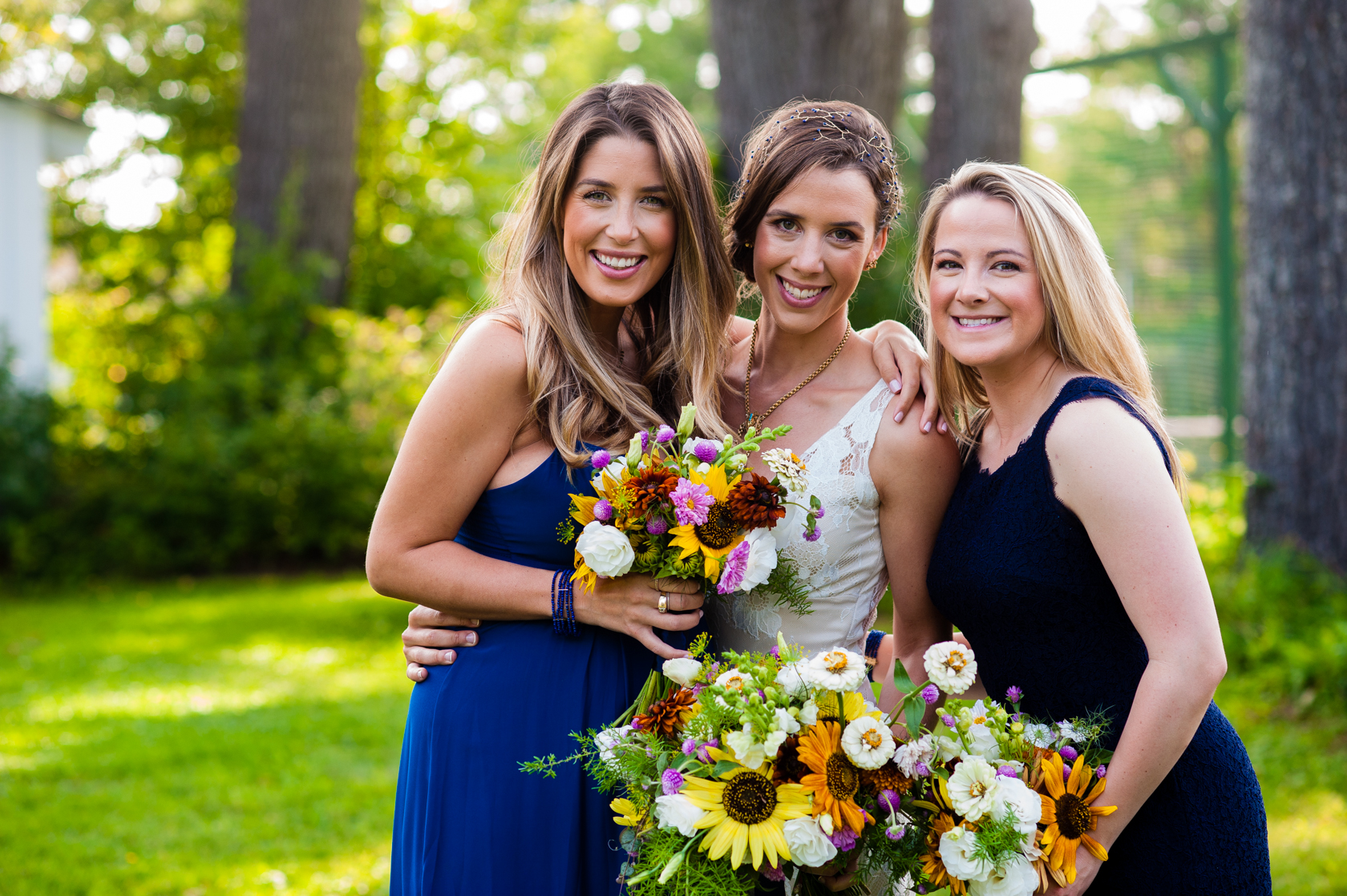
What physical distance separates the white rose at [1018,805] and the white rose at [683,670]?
59cm

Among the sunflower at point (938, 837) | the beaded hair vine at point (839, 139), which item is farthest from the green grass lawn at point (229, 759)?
the beaded hair vine at point (839, 139)

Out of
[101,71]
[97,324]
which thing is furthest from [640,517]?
[101,71]

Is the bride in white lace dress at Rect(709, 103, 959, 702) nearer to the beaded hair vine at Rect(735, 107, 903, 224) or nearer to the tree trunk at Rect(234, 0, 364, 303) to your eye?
the beaded hair vine at Rect(735, 107, 903, 224)

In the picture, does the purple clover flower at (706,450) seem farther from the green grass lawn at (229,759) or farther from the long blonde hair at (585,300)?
the green grass lawn at (229,759)

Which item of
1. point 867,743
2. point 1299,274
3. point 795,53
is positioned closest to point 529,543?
point 867,743

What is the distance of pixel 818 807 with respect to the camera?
200 centimetres

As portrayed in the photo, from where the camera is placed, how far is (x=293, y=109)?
12.4 meters

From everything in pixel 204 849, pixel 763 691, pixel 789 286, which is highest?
pixel 789 286

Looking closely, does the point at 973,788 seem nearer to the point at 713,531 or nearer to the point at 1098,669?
the point at 1098,669

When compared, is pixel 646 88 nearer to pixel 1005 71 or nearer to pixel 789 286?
pixel 789 286

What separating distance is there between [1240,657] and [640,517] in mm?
5526

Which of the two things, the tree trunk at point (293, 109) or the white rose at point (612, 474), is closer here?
the white rose at point (612, 474)

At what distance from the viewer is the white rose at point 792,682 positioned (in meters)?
2.05

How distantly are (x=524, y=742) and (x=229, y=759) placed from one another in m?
4.31
